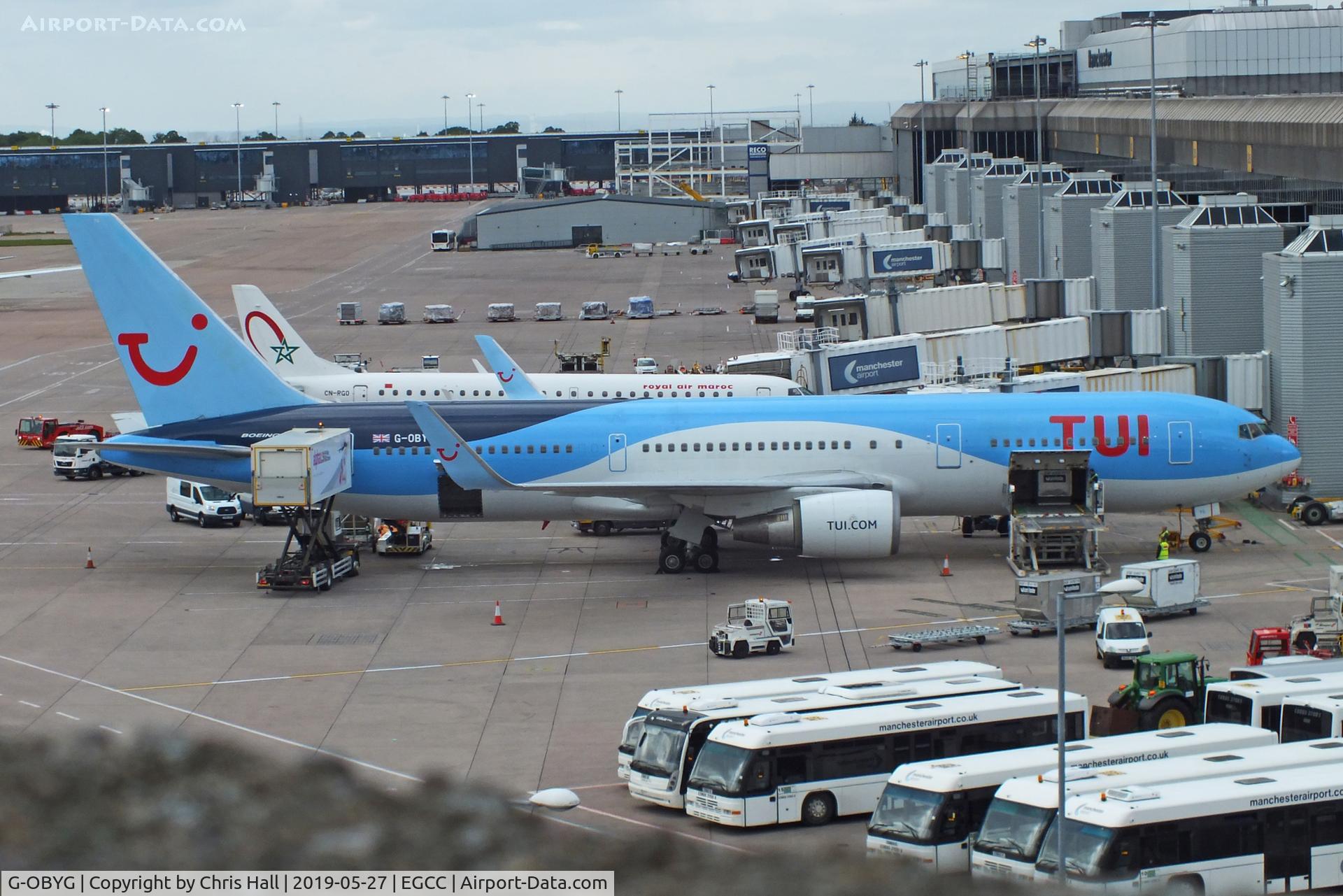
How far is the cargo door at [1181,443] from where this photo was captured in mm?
45531

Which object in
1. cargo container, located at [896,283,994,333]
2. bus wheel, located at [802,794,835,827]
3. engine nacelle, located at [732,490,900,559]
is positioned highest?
cargo container, located at [896,283,994,333]

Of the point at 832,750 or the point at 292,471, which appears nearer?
A: the point at 832,750

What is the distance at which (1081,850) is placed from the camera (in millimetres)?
21078

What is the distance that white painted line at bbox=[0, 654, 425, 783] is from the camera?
28438mm

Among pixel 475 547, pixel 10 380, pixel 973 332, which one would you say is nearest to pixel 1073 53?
pixel 973 332

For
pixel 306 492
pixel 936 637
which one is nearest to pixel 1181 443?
pixel 936 637

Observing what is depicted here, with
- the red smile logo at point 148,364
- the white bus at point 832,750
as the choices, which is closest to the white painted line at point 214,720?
the white bus at point 832,750

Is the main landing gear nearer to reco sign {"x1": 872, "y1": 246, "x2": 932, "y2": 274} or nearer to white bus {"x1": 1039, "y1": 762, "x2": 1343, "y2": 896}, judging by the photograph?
white bus {"x1": 1039, "y1": 762, "x2": 1343, "y2": 896}

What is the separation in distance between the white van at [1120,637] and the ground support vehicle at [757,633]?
7.05 metres

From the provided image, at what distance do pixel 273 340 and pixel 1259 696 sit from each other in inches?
1983

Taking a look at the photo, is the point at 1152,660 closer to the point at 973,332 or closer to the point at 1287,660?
the point at 1287,660

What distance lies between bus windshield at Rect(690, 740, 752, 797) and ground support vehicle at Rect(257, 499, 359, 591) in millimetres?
20682

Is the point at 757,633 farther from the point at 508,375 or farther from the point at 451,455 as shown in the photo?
the point at 508,375

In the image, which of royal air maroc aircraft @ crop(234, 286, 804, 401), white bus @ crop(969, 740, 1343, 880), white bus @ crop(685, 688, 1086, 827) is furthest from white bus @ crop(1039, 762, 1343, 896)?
royal air maroc aircraft @ crop(234, 286, 804, 401)
